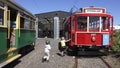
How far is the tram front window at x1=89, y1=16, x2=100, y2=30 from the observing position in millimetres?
19219

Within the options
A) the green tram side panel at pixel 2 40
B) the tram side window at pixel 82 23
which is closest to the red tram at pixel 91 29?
the tram side window at pixel 82 23

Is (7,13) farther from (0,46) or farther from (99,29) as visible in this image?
(99,29)

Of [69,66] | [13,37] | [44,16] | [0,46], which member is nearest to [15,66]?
[13,37]

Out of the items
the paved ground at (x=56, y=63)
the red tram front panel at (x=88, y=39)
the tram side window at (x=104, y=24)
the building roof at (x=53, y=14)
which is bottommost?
the paved ground at (x=56, y=63)

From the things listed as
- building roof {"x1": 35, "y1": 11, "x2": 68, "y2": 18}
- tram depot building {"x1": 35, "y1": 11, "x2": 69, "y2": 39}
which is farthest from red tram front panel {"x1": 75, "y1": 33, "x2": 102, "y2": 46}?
building roof {"x1": 35, "y1": 11, "x2": 68, "y2": 18}

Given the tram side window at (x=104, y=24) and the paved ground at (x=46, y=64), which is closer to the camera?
the paved ground at (x=46, y=64)

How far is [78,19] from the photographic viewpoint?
19.3 m

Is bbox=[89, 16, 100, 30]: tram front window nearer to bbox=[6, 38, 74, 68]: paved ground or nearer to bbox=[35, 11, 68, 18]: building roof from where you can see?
bbox=[6, 38, 74, 68]: paved ground

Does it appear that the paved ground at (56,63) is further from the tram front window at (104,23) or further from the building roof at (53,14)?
the building roof at (53,14)

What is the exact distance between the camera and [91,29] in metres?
19.2

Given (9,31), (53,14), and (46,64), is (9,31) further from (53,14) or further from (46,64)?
(53,14)

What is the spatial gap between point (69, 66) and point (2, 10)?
4792 mm

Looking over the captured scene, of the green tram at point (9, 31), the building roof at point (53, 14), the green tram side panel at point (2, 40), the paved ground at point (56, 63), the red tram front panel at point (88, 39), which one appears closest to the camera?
the green tram side panel at point (2, 40)

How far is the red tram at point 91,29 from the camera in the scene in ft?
62.4
